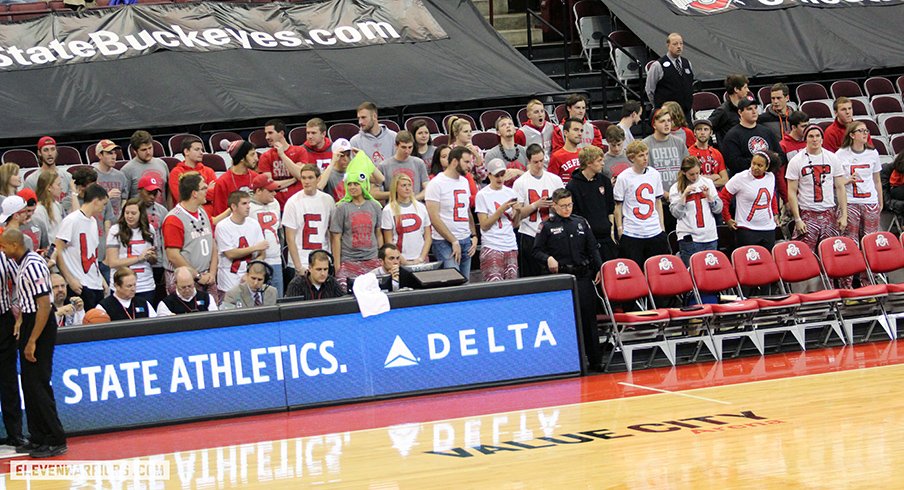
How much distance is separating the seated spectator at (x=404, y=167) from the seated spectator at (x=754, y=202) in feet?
10.6

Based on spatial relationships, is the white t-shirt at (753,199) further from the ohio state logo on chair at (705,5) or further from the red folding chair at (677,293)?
the ohio state logo on chair at (705,5)

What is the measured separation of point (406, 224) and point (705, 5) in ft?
26.9

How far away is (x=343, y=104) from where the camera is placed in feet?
52.6

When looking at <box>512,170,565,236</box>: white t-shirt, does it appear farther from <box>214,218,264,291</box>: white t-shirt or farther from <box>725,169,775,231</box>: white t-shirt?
<box>214,218,264,291</box>: white t-shirt

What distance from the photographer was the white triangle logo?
37.0ft

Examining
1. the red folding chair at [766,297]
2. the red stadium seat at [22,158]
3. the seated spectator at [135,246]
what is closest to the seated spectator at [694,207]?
the red folding chair at [766,297]

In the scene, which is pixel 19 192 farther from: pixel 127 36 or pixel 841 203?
pixel 841 203

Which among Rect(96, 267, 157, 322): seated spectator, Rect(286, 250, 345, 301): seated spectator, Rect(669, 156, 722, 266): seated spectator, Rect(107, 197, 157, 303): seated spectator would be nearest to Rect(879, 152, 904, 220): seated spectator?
Rect(669, 156, 722, 266): seated spectator

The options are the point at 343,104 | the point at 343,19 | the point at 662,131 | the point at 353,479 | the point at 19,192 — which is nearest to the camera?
the point at 353,479

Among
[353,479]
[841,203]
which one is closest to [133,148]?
[353,479]

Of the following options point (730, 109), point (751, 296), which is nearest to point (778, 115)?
point (730, 109)

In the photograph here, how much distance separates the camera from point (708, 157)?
14258mm

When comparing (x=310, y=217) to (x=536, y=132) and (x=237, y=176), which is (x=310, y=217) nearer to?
(x=237, y=176)

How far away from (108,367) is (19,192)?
81.1 inches
